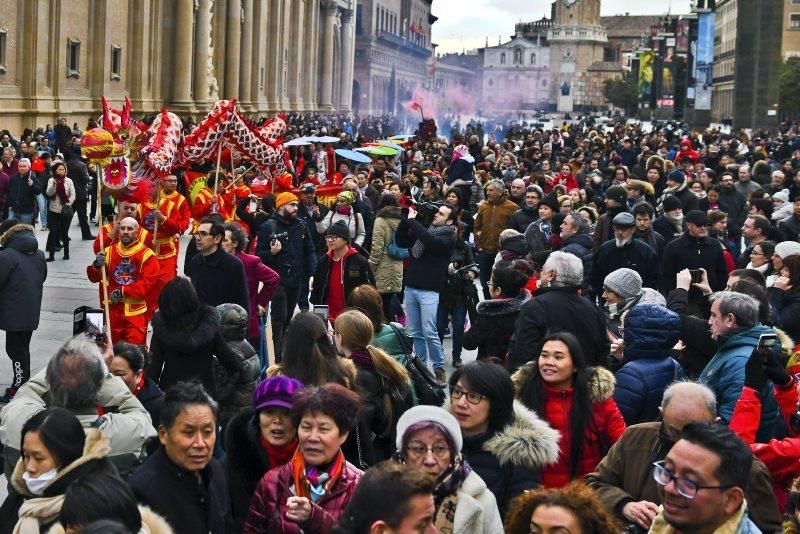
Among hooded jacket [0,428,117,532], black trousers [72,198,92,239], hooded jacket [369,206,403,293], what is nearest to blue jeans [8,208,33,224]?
black trousers [72,198,92,239]

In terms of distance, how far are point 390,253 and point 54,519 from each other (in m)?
8.07

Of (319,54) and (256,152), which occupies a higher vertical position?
(319,54)

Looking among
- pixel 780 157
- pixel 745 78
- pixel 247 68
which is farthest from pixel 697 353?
pixel 745 78

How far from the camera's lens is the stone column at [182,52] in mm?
41500

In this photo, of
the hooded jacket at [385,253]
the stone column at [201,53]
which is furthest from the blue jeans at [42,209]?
the stone column at [201,53]

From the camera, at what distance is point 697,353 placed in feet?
25.6

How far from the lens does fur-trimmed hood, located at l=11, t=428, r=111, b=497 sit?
4.69 meters

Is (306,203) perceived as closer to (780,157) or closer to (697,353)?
(697,353)

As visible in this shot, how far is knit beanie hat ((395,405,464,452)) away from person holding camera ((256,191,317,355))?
754cm

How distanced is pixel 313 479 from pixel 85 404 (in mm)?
1142

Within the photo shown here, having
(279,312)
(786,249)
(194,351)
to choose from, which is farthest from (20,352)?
(786,249)

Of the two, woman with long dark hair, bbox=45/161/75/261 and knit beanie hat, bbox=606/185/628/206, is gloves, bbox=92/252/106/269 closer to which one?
knit beanie hat, bbox=606/185/628/206

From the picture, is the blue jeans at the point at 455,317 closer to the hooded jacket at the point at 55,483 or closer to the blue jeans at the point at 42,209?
the hooded jacket at the point at 55,483

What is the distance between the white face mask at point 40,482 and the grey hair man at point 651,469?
6.76 ft
